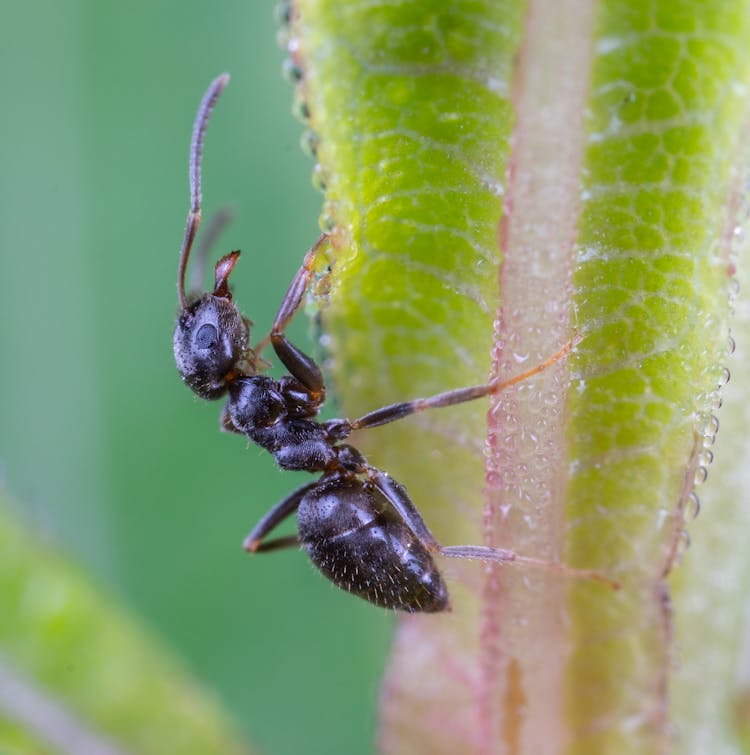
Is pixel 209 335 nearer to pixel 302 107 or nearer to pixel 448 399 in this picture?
pixel 448 399

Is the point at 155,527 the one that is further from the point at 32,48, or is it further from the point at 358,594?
the point at 32,48

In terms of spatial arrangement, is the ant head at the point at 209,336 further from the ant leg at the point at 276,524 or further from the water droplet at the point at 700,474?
the water droplet at the point at 700,474

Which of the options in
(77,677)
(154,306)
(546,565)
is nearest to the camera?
(546,565)

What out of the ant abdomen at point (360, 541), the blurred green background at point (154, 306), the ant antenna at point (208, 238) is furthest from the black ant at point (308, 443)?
the blurred green background at point (154, 306)

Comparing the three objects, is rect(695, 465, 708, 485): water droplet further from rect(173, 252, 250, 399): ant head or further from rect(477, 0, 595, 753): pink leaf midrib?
rect(173, 252, 250, 399): ant head

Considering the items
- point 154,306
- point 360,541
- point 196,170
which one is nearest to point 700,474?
point 360,541

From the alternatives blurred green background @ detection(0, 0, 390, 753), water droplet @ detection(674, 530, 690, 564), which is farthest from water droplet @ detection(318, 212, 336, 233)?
blurred green background @ detection(0, 0, 390, 753)
